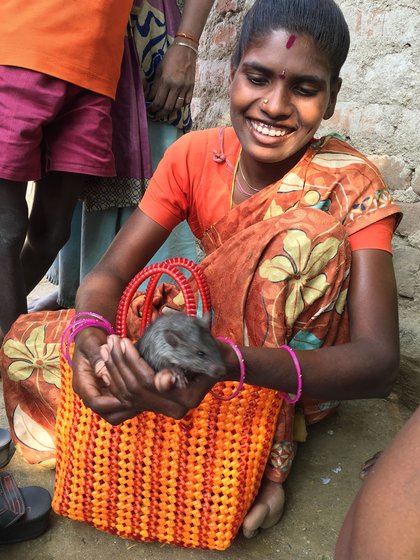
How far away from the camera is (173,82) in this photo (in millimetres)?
2451

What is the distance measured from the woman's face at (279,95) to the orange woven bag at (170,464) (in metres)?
0.48

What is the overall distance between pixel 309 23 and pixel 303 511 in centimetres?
143

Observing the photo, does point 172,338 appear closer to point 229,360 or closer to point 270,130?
point 229,360


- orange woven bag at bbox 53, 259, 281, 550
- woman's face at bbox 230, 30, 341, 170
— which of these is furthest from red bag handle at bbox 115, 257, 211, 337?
woman's face at bbox 230, 30, 341, 170

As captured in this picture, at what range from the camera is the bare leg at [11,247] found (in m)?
2.17

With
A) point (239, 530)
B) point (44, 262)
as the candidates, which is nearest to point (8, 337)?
point (44, 262)

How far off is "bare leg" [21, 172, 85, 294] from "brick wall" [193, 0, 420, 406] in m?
1.12

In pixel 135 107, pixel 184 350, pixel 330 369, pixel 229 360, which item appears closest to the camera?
pixel 184 350

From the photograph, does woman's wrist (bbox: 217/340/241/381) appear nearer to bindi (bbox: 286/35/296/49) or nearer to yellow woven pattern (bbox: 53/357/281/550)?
yellow woven pattern (bbox: 53/357/281/550)

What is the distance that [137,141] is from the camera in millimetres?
2484

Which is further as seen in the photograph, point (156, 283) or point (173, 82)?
point (173, 82)

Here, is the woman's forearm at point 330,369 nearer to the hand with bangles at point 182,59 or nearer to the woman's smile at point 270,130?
the woman's smile at point 270,130

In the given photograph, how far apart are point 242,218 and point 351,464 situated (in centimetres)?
93

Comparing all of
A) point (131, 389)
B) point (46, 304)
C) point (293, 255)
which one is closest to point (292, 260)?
point (293, 255)
